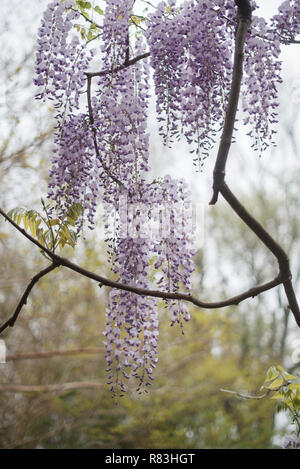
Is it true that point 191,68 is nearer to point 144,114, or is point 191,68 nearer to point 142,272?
point 144,114

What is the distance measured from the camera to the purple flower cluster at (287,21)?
161 cm

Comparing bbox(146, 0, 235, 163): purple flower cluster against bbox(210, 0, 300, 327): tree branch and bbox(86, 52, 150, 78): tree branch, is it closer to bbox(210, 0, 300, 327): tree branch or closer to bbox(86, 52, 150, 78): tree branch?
bbox(86, 52, 150, 78): tree branch

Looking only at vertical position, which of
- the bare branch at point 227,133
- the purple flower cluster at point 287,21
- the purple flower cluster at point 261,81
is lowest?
the bare branch at point 227,133

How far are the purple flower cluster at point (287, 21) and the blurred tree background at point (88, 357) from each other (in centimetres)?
289

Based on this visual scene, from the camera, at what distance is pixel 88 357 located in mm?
6164

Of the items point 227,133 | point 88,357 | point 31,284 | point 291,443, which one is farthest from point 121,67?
point 88,357

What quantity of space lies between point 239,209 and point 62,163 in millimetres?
867

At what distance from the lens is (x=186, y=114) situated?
1.67 metres

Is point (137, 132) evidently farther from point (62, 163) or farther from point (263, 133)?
point (263, 133)

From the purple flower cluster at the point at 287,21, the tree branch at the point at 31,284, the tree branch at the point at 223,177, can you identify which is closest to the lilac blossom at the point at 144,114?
the purple flower cluster at the point at 287,21

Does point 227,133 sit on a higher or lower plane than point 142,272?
higher

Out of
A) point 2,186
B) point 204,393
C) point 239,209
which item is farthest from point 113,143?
point 204,393

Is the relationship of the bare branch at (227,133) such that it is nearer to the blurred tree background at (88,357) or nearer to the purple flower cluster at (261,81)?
the purple flower cluster at (261,81)

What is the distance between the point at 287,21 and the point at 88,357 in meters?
5.35
